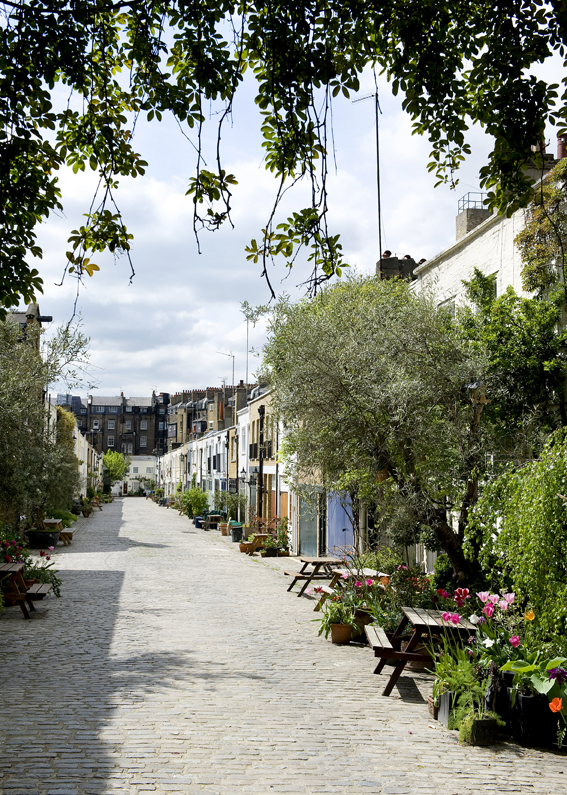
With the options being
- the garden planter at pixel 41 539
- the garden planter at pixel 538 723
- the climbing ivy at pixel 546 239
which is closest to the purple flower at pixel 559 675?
the garden planter at pixel 538 723

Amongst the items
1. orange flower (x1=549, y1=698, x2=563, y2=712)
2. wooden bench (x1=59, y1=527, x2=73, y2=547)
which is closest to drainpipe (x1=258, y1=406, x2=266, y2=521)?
wooden bench (x1=59, y1=527, x2=73, y2=547)

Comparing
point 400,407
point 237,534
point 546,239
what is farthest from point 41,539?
point 546,239

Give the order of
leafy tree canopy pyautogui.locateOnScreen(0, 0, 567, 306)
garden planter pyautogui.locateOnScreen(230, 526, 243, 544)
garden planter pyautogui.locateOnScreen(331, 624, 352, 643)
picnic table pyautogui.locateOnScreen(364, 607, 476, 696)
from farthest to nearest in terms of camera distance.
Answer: garden planter pyautogui.locateOnScreen(230, 526, 243, 544)
garden planter pyautogui.locateOnScreen(331, 624, 352, 643)
picnic table pyautogui.locateOnScreen(364, 607, 476, 696)
leafy tree canopy pyautogui.locateOnScreen(0, 0, 567, 306)

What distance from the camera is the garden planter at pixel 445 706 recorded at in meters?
6.91

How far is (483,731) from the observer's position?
6.43 meters

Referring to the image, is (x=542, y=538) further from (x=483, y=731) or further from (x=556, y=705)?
(x=483, y=731)

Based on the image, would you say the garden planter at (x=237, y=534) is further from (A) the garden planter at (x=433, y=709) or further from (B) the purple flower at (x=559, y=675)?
(B) the purple flower at (x=559, y=675)

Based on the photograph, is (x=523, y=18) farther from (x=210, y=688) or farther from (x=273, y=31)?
(x=210, y=688)

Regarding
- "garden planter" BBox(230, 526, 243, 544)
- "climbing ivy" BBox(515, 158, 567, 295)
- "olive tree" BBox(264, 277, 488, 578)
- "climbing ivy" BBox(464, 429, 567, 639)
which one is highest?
"climbing ivy" BBox(515, 158, 567, 295)

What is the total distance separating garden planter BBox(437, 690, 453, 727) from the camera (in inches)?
272

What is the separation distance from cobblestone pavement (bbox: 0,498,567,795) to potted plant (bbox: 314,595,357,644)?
0.20 metres

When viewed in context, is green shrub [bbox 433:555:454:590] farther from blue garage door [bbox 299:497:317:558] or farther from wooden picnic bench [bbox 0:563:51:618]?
blue garage door [bbox 299:497:317:558]

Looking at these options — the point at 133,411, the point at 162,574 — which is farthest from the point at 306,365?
the point at 133,411

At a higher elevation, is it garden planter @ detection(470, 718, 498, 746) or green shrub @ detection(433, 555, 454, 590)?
green shrub @ detection(433, 555, 454, 590)
